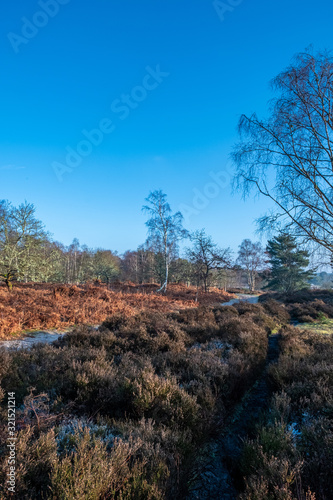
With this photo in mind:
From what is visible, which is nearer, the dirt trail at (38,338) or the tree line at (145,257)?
the dirt trail at (38,338)

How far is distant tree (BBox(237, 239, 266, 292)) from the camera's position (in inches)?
1970

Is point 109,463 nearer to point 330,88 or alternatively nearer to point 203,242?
point 330,88

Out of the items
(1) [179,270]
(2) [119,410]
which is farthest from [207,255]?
(2) [119,410]

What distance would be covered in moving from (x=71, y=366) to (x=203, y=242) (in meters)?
21.2

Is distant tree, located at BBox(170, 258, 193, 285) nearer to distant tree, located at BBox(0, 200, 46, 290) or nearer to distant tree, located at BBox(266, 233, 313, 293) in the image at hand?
distant tree, located at BBox(266, 233, 313, 293)

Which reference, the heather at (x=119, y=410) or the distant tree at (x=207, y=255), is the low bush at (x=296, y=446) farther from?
the distant tree at (x=207, y=255)

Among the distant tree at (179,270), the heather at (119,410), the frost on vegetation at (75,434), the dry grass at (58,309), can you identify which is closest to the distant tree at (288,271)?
the distant tree at (179,270)

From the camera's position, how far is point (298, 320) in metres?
14.2

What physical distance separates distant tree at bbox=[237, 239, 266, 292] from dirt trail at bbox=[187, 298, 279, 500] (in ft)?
161

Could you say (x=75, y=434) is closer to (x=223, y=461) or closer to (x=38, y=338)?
(x=223, y=461)

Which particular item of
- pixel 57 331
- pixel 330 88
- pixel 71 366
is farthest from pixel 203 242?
pixel 71 366

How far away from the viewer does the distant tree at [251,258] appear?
164 feet

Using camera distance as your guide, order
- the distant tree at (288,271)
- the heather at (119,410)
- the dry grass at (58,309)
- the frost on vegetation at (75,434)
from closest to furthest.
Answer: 1. the heather at (119,410)
2. the frost on vegetation at (75,434)
3. the dry grass at (58,309)
4. the distant tree at (288,271)

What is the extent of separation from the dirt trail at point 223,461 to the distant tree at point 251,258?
4902 cm
